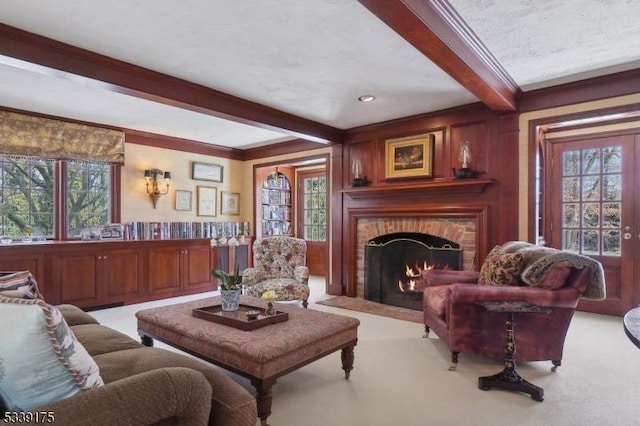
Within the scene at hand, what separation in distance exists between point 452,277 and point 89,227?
15.4 feet

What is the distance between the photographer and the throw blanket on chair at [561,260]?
2482 mm

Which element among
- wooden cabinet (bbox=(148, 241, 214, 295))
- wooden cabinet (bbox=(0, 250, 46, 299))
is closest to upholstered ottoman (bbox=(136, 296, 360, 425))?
wooden cabinet (bbox=(0, 250, 46, 299))

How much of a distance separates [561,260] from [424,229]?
213 cm

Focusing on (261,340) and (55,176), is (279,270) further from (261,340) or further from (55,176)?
(55,176)

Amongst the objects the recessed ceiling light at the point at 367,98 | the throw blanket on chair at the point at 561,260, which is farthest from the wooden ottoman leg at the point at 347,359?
the recessed ceiling light at the point at 367,98

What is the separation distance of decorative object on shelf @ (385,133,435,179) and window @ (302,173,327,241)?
8.84 ft

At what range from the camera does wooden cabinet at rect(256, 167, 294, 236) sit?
6789 mm

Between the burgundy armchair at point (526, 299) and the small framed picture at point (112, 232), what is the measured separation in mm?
4200

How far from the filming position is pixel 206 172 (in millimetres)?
6285

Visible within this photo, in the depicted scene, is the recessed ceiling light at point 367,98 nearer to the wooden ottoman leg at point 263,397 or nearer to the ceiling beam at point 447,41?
the ceiling beam at point 447,41

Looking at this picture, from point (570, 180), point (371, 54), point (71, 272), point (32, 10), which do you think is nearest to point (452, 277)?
point (371, 54)

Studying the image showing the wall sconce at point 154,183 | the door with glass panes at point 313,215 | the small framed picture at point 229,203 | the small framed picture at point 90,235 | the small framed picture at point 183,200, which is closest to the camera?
the small framed picture at point 90,235

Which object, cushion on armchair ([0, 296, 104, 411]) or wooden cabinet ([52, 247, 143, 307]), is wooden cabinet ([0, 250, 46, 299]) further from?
cushion on armchair ([0, 296, 104, 411])

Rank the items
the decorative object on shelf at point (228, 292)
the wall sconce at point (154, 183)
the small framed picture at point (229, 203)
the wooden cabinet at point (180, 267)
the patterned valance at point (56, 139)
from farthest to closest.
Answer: the small framed picture at point (229, 203), the wall sconce at point (154, 183), the wooden cabinet at point (180, 267), the patterned valance at point (56, 139), the decorative object on shelf at point (228, 292)
